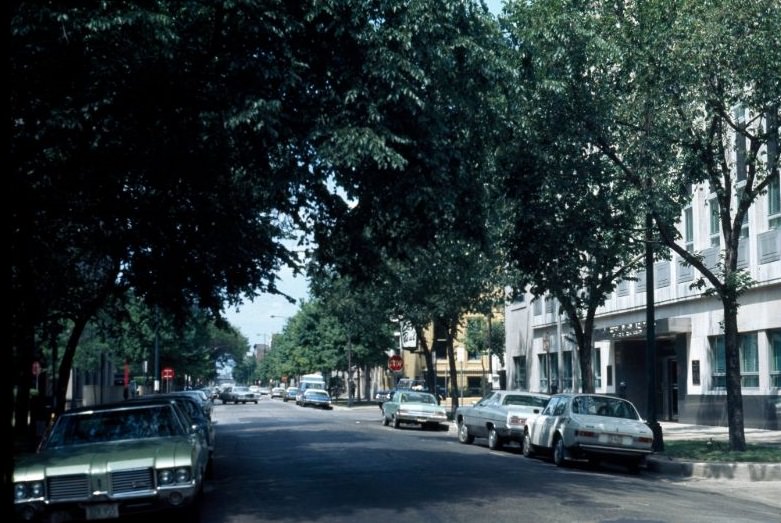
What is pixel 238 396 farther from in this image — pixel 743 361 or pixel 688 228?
pixel 743 361

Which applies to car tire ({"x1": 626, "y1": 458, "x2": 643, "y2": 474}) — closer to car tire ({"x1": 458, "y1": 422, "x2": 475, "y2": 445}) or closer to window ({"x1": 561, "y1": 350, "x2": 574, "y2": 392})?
car tire ({"x1": 458, "y1": 422, "x2": 475, "y2": 445})

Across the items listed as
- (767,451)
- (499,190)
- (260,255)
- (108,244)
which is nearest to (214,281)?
(260,255)

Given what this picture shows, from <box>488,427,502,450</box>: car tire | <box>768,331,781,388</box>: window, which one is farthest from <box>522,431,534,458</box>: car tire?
<box>768,331,781,388</box>: window

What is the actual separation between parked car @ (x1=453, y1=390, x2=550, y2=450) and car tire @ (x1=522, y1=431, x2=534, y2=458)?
2.14ft

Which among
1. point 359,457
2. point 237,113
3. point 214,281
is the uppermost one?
point 237,113

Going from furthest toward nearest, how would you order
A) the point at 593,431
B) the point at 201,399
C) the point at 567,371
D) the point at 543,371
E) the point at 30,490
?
1. the point at 543,371
2. the point at 567,371
3. the point at 201,399
4. the point at 593,431
5. the point at 30,490

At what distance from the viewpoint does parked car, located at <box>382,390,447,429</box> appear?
125 feet

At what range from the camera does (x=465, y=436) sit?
29750 mm

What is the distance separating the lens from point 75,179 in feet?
55.1

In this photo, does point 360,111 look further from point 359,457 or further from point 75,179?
point 359,457

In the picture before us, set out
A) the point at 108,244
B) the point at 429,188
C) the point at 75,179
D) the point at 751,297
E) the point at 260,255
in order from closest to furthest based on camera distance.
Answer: the point at 429,188, the point at 75,179, the point at 108,244, the point at 260,255, the point at 751,297

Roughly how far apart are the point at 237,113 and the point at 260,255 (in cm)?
820

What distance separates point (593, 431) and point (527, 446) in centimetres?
325

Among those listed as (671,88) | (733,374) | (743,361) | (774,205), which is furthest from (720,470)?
(743,361)
